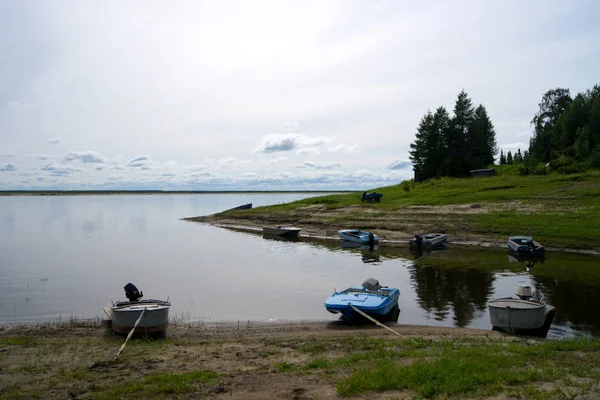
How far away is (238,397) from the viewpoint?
34.3ft

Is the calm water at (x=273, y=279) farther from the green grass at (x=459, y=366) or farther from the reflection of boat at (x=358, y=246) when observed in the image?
the green grass at (x=459, y=366)

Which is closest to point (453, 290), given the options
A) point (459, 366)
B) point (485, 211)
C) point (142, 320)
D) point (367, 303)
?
point (367, 303)

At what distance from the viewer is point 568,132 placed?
98250 millimetres

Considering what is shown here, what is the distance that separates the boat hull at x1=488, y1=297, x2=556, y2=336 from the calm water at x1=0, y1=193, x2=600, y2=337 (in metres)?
0.72

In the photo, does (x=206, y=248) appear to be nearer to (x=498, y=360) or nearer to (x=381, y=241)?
(x=381, y=241)

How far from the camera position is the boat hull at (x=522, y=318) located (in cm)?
1856

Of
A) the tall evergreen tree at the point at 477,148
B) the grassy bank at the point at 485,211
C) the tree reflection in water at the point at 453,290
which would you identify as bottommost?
the tree reflection in water at the point at 453,290

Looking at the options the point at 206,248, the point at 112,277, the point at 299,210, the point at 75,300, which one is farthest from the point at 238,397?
the point at 299,210

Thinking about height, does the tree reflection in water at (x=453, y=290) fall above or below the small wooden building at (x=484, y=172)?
below

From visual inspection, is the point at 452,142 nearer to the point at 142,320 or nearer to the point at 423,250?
the point at 423,250

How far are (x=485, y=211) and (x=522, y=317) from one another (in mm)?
38588

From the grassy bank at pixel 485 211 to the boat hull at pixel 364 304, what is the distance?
26.9 meters

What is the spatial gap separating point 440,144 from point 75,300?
8685cm

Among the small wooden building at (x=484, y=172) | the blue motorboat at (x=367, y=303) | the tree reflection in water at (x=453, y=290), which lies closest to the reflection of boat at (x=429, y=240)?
the tree reflection in water at (x=453, y=290)
